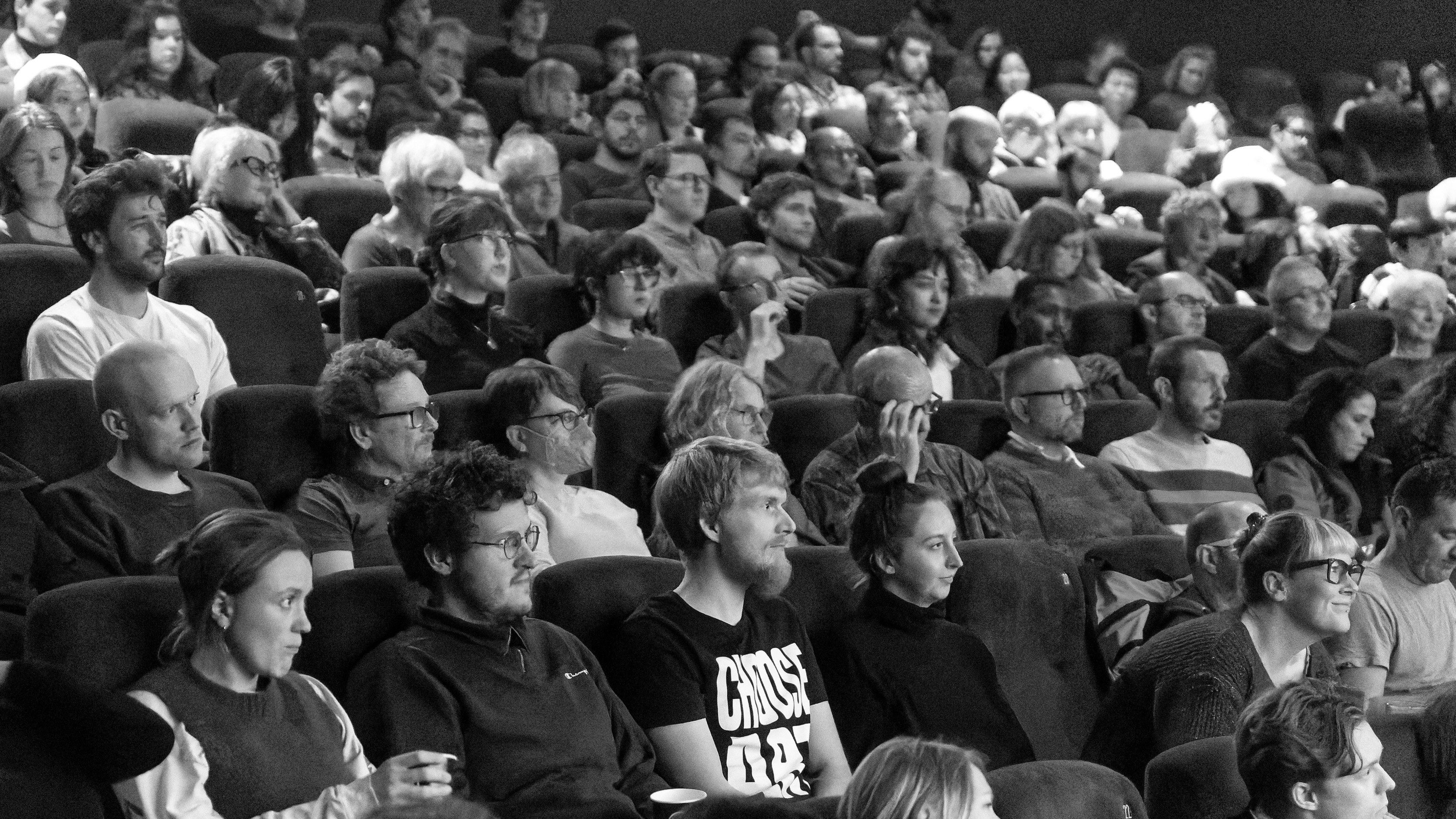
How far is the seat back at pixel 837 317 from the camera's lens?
2715 mm

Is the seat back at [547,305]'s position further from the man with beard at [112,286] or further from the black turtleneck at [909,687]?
the black turtleneck at [909,687]

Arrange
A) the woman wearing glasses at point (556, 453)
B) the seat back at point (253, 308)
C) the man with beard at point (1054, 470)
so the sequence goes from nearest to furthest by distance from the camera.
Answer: the woman wearing glasses at point (556, 453) < the seat back at point (253, 308) < the man with beard at point (1054, 470)

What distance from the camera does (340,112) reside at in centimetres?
308

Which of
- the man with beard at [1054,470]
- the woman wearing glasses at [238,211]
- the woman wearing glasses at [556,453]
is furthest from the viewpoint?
the woman wearing glasses at [238,211]

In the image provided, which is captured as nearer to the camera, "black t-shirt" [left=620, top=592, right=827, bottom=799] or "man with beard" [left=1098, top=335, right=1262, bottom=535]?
"black t-shirt" [left=620, top=592, right=827, bottom=799]

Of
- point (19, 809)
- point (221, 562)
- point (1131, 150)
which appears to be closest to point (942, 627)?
point (221, 562)

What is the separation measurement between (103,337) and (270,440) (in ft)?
0.93

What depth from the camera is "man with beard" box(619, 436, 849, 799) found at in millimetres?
1480

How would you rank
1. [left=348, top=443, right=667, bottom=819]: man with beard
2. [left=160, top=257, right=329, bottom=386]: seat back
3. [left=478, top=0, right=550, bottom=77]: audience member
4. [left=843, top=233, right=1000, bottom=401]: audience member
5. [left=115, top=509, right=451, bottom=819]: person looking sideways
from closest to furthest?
[left=115, top=509, right=451, bottom=819]: person looking sideways < [left=348, top=443, right=667, bottom=819]: man with beard < [left=160, top=257, right=329, bottom=386]: seat back < [left=843, top=233, right=1000, bottom=401]: audience member < [left=478, top=0, right=550, bottom=77]: audience member

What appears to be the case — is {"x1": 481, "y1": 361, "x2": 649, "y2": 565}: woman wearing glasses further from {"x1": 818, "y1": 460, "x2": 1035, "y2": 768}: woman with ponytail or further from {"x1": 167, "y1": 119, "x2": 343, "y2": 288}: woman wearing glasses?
{"x1": 167, "y1": 119, "x2": 343, "y2": 288}: woman wearing glasses

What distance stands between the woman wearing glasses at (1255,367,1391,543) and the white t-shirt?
1.41 metres

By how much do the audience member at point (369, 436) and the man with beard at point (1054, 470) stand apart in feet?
2.57

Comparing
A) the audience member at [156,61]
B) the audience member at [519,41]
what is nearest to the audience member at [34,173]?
the audience member at [156,61]

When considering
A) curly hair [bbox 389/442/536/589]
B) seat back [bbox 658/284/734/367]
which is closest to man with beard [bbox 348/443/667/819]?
curly hair [bbox 389/442/536/589]
